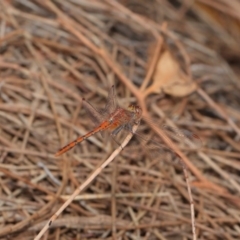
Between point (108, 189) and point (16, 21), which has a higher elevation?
point (16, 21)

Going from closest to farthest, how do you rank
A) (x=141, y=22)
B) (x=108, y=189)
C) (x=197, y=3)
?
1. (x=108, y=189)
2. (x=141, y=22)
3. (x=197, y=3)

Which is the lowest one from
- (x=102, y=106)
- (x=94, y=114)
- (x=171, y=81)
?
(x=94, y=114)

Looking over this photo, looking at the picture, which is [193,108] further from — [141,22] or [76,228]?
[76,228]

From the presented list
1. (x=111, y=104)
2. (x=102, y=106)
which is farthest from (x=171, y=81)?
(x=111, y=104)

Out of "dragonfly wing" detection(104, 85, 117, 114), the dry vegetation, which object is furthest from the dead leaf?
"dragonfly wing" detection(104, 85, 117, 114)

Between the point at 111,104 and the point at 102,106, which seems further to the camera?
the point at 102,106

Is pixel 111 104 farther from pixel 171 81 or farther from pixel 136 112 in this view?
pixel 171 81

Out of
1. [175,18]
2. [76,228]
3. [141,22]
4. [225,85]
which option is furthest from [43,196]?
[175,18]

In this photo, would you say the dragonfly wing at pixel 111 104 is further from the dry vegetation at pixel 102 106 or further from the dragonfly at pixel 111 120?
the dry vegetation at pixel 102 106
